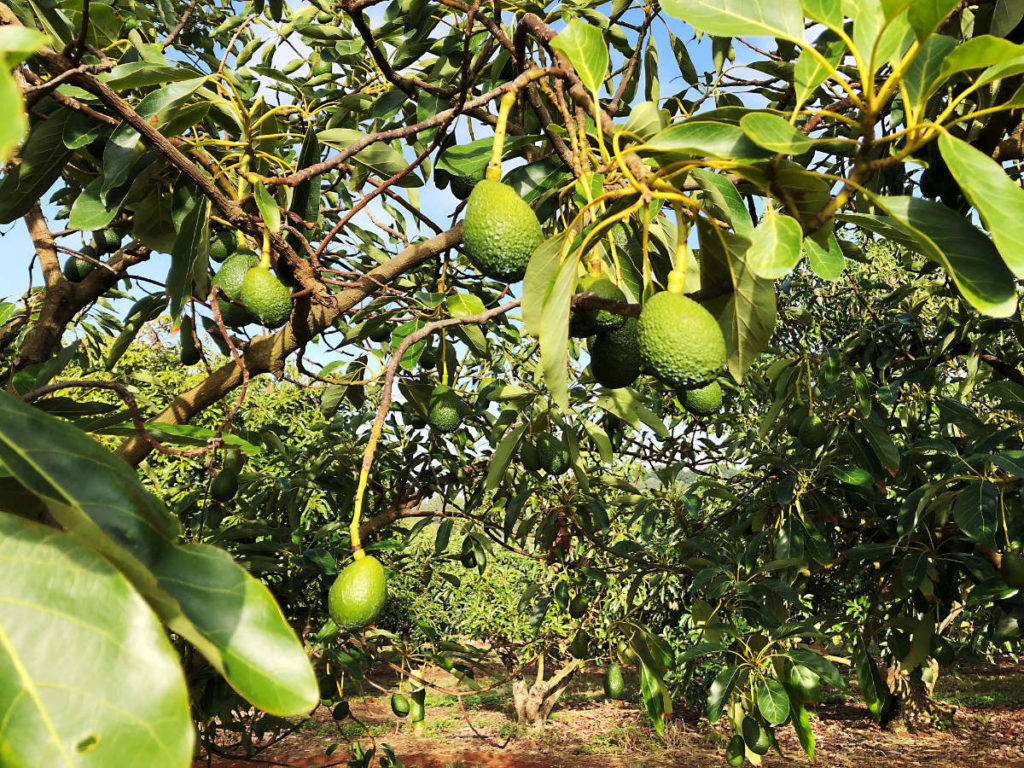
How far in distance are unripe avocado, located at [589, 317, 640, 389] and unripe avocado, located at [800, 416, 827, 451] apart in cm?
185

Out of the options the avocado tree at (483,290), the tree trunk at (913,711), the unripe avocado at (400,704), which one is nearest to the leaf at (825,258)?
the avocado tree at (483,290)

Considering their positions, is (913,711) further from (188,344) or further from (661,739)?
(188,344)

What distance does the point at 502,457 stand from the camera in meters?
2.24

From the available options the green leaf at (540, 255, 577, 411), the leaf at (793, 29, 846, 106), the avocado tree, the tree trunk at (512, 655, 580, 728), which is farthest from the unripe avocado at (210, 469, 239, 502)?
the tree trunk at (512, 655, 580, 728)

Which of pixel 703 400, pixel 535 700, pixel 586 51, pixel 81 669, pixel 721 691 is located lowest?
pixel 535 700

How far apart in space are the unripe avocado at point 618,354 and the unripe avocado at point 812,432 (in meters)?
1.85

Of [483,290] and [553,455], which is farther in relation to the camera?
[483,290]

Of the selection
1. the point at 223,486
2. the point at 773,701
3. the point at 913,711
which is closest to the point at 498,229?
the point at 223,486

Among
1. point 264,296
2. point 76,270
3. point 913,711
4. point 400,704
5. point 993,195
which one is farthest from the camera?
point 913,711

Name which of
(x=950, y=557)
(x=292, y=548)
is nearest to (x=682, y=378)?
(x=950, y=557)

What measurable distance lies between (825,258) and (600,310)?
297 mm

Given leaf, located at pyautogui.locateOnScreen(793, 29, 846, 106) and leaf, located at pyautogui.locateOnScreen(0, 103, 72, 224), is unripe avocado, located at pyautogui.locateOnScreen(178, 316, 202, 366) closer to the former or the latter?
leaf, located at pyautogui.locateOnScreen(0, 103, 72, 224)

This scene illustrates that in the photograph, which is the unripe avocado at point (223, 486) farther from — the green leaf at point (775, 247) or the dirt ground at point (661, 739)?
the dirt ground at point (661, 739)

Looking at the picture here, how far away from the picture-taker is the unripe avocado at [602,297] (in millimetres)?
863
